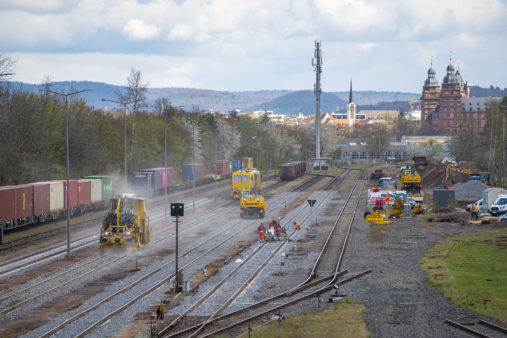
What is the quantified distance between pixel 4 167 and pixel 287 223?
27741 mm

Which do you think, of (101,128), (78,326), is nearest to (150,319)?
(78,326)

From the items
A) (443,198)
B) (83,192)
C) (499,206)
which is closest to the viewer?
(499,206)

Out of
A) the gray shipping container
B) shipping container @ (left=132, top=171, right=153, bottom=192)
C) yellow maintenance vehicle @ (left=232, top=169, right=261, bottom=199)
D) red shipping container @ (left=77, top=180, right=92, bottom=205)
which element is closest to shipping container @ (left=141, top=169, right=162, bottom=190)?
shipping container @ (left=132, top=171, right=153, bottom=192)

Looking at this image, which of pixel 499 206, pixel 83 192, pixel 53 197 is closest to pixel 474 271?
pixel 499 206

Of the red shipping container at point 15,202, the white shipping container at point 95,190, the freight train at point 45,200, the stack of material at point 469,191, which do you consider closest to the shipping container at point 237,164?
the freight train at point 45,200

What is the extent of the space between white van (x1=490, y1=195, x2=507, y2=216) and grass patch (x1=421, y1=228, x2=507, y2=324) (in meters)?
9.65

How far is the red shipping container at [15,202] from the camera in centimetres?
4053

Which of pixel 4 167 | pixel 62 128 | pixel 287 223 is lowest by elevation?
pixel 287 223

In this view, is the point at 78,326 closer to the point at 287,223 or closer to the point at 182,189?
the point at 287,223

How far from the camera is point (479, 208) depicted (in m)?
52.8

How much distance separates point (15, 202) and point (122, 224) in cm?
1335

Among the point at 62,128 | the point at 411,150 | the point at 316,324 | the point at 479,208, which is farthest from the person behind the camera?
the point at 411,150

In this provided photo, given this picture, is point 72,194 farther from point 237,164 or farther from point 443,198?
point 237,164

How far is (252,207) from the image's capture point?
50312 millimetres
